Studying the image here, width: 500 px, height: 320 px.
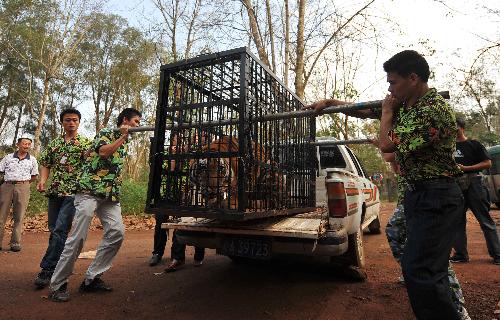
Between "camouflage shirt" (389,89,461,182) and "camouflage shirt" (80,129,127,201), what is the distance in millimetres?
2971

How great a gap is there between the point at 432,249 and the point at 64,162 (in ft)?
13.8

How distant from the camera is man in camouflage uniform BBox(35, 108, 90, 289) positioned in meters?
4.01

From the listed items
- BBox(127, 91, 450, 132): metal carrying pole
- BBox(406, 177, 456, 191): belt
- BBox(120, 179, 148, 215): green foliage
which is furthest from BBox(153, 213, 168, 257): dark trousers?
BBox(120, 179, 148, 215): green foliage

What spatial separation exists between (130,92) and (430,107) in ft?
94.5

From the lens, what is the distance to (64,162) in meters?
4.39

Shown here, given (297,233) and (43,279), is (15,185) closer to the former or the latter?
(43,279)

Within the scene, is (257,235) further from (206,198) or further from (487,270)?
(487,270)

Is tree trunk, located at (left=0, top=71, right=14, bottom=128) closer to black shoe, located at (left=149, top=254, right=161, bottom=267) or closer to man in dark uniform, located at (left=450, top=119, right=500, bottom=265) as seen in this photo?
black shoe, located at (left=149, top=254, right=161, bottom=267)

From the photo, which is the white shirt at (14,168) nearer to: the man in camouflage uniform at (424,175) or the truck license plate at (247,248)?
the truck license plate at (247,248)

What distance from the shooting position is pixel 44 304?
3.42 m

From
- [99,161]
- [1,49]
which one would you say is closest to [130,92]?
[1,49]

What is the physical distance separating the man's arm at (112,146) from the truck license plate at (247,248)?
60.4 inches

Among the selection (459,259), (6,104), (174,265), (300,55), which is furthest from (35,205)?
(6,104)

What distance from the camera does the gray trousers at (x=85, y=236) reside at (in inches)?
138
